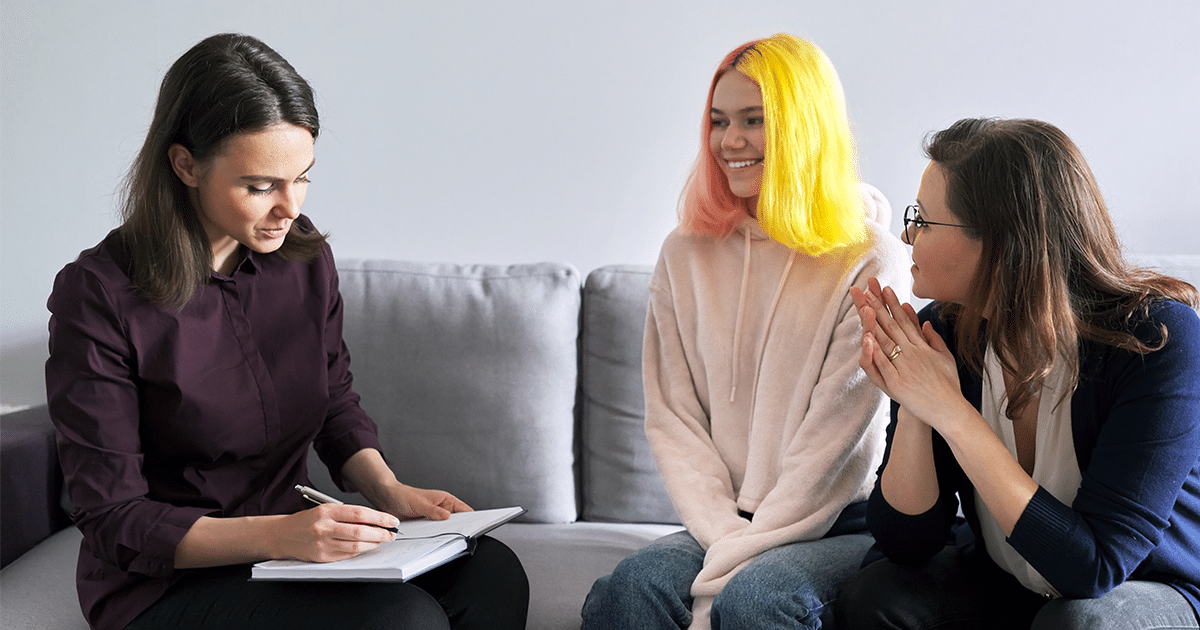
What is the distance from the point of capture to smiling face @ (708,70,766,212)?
1506 millimetres

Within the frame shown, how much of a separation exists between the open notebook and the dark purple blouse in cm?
19

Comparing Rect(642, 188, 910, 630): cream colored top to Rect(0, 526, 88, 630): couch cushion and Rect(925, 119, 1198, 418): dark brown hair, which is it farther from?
Rect(0, 526, 88, 630): couch cushion

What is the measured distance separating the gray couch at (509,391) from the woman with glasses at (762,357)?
0.29 m

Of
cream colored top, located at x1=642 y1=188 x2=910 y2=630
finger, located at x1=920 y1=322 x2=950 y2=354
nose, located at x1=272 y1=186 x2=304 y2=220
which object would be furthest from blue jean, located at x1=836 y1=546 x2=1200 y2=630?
nose, located at x1=272 y1=186 x2=304 y2=220

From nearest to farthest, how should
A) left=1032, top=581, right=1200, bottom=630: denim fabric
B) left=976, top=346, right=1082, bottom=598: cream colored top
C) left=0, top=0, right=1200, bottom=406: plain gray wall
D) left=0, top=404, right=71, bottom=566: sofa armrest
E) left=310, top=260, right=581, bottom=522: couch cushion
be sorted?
left=1032, top=581, right=1200, bottom=630: denim fabric < left=976, top=346, right=1082, bottom=598: cream colored top < left=0, top=404, right=71, bottom=566: sofa armrest < left=310, top=260, right=581, bottom=522: couch cushion < left=0, top=0, right=1200, bottom=406: plain gray wall

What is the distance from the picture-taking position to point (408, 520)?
1423 mm

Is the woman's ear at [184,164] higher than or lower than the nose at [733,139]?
lower

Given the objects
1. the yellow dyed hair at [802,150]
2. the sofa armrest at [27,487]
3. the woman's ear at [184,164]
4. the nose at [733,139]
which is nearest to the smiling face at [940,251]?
the yellow dyed hair at [802,150]

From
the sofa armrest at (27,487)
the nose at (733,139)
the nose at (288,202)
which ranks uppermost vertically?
the nose at (733,139)

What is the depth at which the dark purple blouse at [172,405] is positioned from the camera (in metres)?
1.21

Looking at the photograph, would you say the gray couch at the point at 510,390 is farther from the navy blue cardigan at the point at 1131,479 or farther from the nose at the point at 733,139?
the navy blue cardigan at the point at 1131,479

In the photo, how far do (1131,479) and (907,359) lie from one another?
30 cm

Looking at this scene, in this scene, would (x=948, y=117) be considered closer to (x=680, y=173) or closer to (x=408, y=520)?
(x=680, y=173)

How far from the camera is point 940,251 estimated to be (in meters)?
1.21
